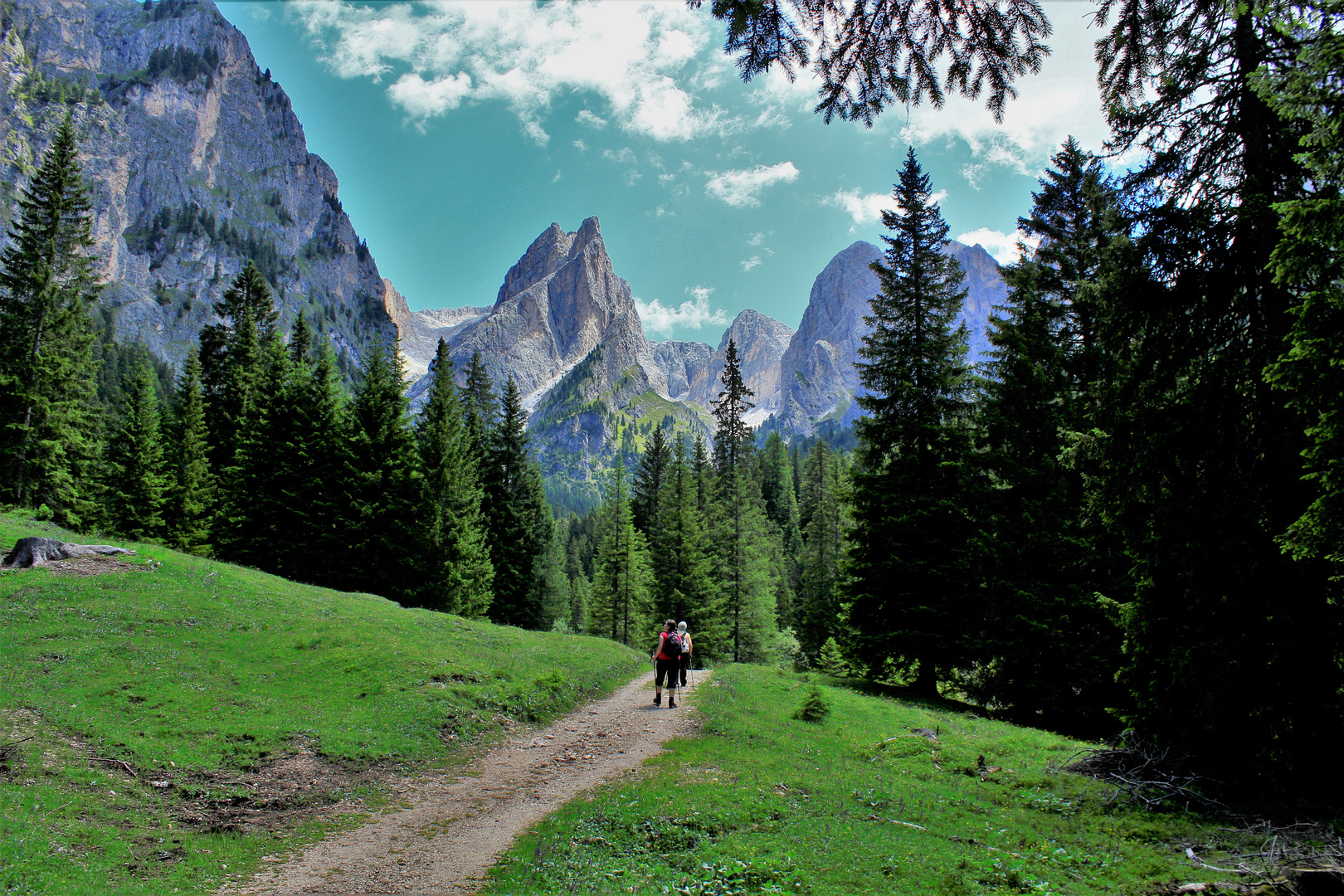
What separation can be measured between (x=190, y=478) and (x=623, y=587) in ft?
101

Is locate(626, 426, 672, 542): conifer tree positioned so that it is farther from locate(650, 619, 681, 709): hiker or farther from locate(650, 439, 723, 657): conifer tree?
locate(650, 619, 681, 709): hiker

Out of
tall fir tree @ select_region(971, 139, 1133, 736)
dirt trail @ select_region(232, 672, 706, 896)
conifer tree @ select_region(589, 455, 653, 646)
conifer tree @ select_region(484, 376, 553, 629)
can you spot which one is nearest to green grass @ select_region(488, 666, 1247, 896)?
dirt trail @ select_region(232, 672, 706, 896)

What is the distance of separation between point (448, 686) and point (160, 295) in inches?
9670

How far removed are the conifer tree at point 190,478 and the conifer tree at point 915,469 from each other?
1547 inches

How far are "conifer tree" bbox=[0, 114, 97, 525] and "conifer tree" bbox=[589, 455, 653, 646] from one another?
3147 centimetres

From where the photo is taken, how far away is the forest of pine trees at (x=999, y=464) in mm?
9039

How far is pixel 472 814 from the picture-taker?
29.6 ft

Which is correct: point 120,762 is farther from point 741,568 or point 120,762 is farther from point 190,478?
point 190,478

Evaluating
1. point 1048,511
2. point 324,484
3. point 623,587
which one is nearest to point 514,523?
point 623,587

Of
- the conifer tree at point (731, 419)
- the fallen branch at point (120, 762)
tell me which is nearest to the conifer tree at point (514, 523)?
the conifer tree at point (731, 419)

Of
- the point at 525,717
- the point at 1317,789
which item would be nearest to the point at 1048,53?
the point at 1317,789

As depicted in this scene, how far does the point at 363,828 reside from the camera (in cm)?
830

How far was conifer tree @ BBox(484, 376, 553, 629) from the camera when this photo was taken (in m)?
42.0

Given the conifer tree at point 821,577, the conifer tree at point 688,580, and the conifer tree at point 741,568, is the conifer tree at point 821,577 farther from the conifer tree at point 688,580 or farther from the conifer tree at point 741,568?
the conifer tree at point 688,580
